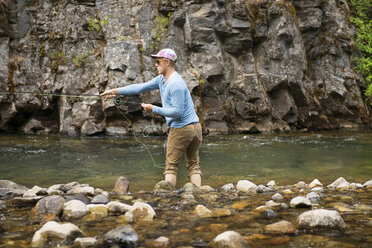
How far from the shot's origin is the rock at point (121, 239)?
2.92 metres

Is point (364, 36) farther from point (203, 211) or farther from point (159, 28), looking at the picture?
point (203, 211)

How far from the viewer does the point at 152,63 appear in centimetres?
1542

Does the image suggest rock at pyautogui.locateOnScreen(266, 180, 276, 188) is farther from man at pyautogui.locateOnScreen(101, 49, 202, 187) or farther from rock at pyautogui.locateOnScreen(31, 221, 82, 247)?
rock at pyautogui.locateOnScreen(31, 221, 82, 247)

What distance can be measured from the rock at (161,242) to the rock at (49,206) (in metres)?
1.38

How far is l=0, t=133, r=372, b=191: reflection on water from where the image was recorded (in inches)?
280

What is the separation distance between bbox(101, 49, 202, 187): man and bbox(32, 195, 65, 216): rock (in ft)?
6.47

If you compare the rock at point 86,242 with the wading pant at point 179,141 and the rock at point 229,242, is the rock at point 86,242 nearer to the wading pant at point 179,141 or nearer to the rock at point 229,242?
the rock at point 229,242

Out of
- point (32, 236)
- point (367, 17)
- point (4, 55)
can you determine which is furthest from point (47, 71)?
point (367, 17)

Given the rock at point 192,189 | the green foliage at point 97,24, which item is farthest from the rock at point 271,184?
the green foliage at point 97,24

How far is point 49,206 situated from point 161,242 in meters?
1.57

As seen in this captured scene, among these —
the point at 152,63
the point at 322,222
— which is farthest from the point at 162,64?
the point at 152,63

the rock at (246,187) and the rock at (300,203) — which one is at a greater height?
the rock at (300,203)

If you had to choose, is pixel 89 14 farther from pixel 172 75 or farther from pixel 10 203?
pixel 10 203

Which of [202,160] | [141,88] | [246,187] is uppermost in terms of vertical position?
[141,88]
